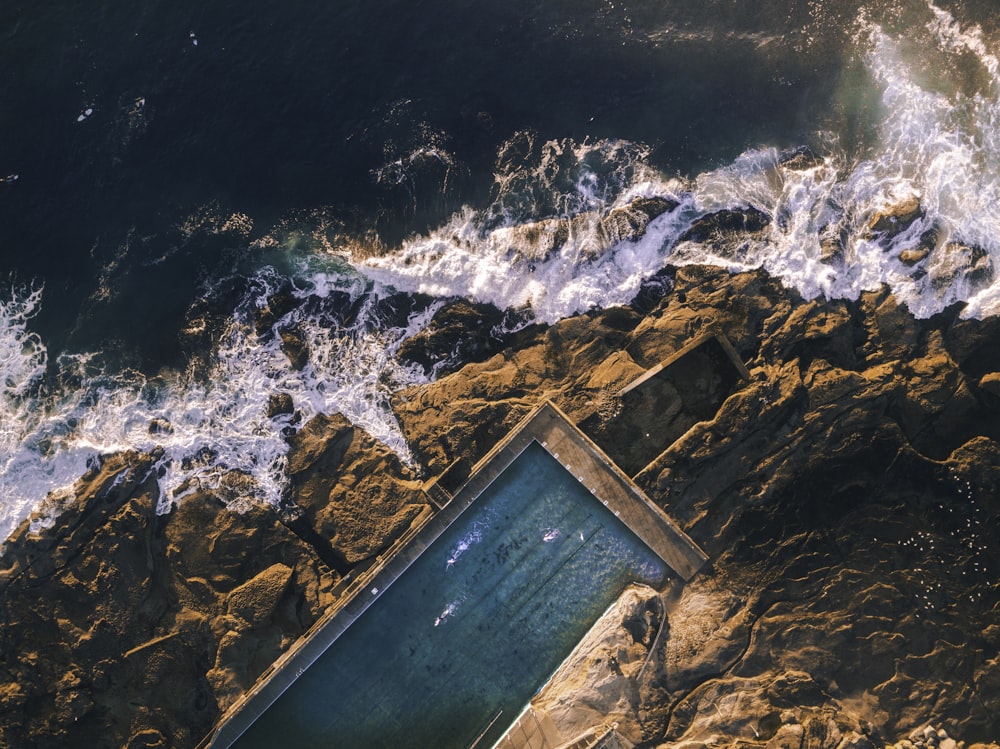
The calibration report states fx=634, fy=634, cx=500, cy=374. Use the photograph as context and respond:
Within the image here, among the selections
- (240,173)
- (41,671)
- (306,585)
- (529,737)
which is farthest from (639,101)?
(41,671)

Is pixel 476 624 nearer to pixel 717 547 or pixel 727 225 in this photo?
pixel 717 547

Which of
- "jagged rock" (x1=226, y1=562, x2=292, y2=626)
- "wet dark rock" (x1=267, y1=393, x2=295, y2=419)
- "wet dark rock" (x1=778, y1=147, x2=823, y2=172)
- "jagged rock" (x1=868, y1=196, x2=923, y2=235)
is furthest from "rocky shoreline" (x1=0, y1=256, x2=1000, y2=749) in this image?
"wet dark rock" (x1=778, y1=147, x2=823, y2=172)

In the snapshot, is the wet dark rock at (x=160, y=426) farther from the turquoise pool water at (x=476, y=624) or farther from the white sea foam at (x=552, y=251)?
the turquoise pool water at (x=476, y=624)

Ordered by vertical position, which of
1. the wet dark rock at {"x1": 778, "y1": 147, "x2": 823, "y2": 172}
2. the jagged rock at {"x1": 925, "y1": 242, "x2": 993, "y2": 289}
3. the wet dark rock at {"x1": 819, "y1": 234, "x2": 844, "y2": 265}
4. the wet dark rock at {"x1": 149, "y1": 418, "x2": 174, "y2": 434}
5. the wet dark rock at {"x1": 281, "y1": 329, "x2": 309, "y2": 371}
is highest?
the wet dark rock at {"x1": 149, "y1": 418, "x2": 174, "y2": 434}

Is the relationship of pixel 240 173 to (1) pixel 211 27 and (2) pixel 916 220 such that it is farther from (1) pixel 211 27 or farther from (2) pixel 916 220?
(2) pixel 916 220

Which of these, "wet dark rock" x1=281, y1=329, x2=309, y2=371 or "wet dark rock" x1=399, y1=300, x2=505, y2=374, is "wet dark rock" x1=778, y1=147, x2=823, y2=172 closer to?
"wet dark rock" x1=399, y1=300, x2=505, y2=374

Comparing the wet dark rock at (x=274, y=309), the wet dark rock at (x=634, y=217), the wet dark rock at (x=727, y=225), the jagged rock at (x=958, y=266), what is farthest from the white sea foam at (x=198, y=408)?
the jagged rock at (x=958, y=266)
